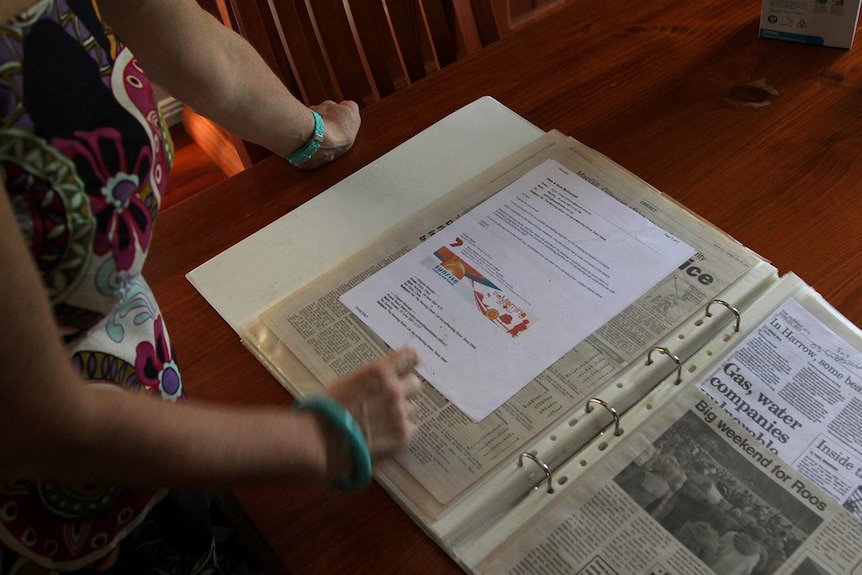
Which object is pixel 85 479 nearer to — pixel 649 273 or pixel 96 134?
pixel 96 134

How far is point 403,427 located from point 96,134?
1.03ft

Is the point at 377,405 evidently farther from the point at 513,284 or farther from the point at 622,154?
the point at 622,154

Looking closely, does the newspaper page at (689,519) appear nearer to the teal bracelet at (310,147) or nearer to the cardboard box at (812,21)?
the teal bracelet at (310,147)

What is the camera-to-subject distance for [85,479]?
0.51 metres

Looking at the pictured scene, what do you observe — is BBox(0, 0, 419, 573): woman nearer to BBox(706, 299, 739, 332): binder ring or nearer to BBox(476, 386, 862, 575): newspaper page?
BBox(476, 386, 862, 575): newspaper page

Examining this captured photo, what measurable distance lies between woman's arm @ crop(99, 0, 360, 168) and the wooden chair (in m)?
0.18

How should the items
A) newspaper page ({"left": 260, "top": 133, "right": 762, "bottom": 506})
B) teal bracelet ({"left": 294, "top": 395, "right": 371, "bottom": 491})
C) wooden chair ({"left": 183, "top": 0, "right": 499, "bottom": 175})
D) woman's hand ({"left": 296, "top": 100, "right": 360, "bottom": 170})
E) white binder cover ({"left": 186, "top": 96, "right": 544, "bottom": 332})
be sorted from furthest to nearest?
wooden chair ({"left": 183, "top": 0, "right": 499, "bottom": 175}) < woman's hand ({"left": 296, "top": 100, "right": 360, "bottom": 170}) < white binder cover ({"left": 186, "top": 96, "right": 544, "bottom": 332}) < newspaper page ({"left": 260, "top": 133, "right": 762, "bottom": 506}) < teal bracelet ({"left": 294, "top": 395, "right": 371, "bottom": 491})

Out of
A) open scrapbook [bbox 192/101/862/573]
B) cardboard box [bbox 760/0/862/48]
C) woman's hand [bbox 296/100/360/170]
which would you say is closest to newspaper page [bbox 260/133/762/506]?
open scrapbook [bbox 192/101/862/573]

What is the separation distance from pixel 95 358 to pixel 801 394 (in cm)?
59

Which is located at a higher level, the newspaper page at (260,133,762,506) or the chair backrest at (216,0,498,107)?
the chair backrest at (216,0,498,107)

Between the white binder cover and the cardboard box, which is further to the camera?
the cardboard box

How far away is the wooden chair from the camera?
1091 mm

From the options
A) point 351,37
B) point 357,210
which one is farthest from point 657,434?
point 351,37

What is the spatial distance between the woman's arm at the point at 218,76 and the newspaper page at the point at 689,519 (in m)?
0.51
